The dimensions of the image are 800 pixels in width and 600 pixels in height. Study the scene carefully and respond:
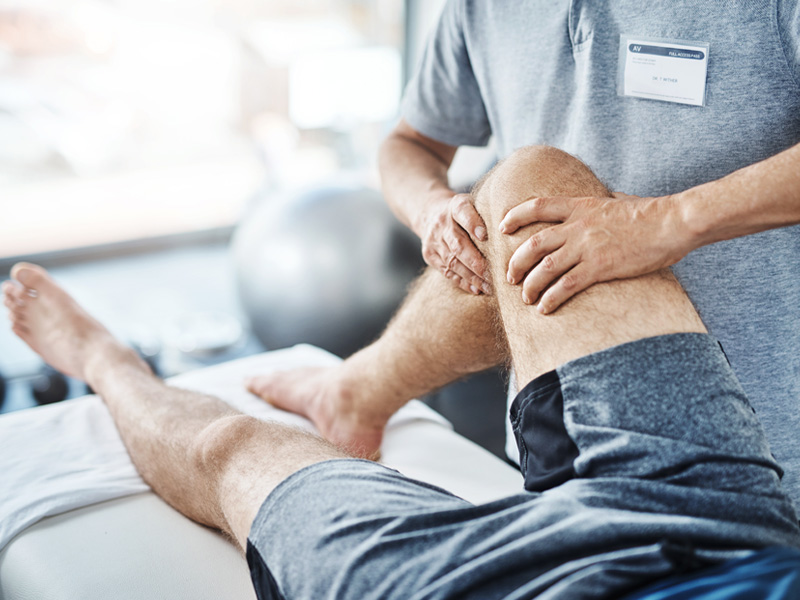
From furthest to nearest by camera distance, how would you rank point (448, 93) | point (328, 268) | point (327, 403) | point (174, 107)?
point (174, 107) < point (328, 268) < point (448, 93) < point (327, 403)

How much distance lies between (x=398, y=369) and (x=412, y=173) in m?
0.38

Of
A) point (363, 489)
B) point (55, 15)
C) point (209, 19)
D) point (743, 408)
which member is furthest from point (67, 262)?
point (743, 408)

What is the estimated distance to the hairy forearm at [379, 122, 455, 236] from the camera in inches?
45.6

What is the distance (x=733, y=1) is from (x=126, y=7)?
2.39 meters

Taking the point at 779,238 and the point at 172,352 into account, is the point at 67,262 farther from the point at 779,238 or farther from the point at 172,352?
the point at 779,238

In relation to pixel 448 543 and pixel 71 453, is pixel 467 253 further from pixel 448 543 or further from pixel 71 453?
pixel 71 453

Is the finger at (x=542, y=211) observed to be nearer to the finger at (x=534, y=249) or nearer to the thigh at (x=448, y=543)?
the finger at (x=534, y=249)

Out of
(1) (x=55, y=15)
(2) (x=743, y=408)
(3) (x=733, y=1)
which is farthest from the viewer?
(1) (x=55, y=15)

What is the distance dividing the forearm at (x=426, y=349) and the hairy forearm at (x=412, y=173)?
0.42ft

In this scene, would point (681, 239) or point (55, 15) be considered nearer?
point (681, 239)

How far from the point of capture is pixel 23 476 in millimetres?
983

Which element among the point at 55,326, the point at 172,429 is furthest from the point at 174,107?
the point at 172,429

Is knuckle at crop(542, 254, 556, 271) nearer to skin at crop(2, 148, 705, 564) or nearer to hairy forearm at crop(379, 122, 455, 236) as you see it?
skin at crop(2, 148, 705, 564)

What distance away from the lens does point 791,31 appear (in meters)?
0.85
